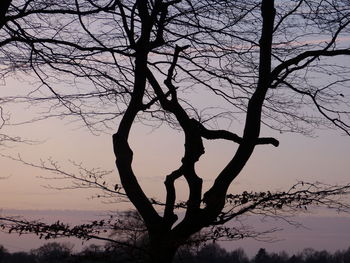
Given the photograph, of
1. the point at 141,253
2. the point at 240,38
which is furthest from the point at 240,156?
the point at 240,38

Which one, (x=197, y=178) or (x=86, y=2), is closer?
(x=197, y=178)

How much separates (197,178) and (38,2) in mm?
4049

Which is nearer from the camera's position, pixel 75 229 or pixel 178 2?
pixel 75 229

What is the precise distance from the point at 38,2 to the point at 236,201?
4517 millimetres

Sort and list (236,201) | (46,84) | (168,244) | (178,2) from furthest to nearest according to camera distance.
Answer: (46,84) → (178,2) → (236,201) → (168,244)

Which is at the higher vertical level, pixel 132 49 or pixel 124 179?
pixel 132 49

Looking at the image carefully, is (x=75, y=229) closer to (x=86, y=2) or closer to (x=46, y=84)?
(x=46, y=84)

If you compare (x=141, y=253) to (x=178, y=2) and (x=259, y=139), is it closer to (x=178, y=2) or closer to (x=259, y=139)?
(x=259, y=139)

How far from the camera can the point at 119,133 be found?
26.4 feet

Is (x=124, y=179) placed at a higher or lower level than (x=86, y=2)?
lower

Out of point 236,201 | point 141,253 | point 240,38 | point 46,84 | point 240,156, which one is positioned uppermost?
point 240,38

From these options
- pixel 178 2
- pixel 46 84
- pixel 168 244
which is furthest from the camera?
pixel 46 84

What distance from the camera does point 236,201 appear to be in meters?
7.86

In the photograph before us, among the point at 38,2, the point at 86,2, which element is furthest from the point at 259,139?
the point at 38,2
